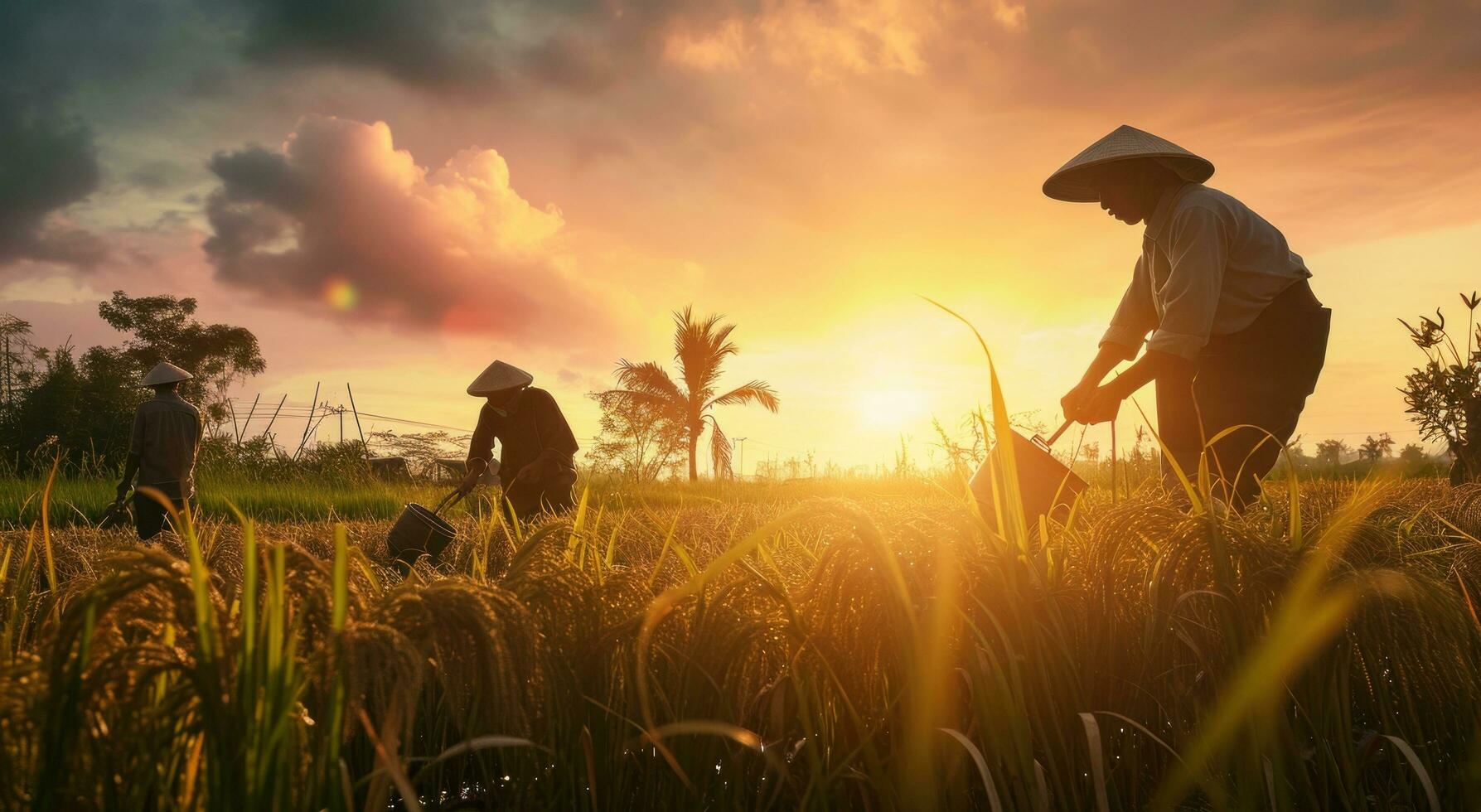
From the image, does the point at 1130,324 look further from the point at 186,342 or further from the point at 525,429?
the point at 186,342

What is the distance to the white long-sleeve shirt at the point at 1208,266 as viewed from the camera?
2.76 metres

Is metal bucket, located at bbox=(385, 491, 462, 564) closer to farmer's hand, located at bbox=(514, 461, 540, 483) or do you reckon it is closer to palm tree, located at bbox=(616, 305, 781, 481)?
farmer's hand, located at bbox=(514, 461, 540, 483)

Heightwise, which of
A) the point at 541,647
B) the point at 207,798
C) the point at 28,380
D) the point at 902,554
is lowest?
the point at 207,798

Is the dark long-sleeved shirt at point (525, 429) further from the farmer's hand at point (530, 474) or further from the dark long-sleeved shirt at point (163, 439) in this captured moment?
the dark long-sleeved shirt at point (163, 439)

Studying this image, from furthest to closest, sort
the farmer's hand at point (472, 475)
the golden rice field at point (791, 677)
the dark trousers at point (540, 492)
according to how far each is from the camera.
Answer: the dark trousers at point (540, 492)
the farmer's hand at point (472, 475)
the golden rice field at point (791, 677)

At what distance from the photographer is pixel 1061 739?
1335 millimetres

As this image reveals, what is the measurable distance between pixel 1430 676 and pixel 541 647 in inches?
56.9

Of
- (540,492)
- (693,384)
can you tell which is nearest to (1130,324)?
(540,492)

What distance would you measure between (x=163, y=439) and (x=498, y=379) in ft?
9.65

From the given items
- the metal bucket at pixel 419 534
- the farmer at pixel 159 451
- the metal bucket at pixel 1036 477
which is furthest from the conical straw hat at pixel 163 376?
the metal bucket at pixel 1036 477

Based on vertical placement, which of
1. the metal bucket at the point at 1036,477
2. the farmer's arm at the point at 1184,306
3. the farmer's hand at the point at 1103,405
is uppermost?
the farmer's arm at the point at 1184,306

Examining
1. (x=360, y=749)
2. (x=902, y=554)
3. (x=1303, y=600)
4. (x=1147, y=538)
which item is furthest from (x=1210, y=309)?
(x=360, y=749)

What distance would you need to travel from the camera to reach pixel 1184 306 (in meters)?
2.77

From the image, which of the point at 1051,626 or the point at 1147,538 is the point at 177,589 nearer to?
the point at 1051,626
